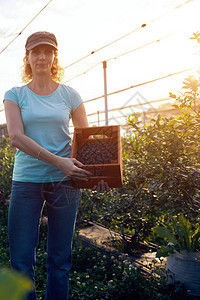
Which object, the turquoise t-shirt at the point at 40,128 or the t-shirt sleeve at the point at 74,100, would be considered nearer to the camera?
the turquoise t-shirt at the point at 40,128

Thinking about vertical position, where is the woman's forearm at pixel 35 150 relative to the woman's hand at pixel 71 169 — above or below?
above

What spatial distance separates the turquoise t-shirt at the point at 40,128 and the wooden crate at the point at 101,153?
0.33 feet

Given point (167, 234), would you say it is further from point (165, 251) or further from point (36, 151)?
point (36, 151)

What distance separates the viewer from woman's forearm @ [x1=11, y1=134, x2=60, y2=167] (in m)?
1.76

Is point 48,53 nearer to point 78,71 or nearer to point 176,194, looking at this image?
point 176,194

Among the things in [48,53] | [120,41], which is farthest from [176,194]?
[120,41]

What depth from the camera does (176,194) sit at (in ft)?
9.38

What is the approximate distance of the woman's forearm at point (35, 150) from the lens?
1759 mm

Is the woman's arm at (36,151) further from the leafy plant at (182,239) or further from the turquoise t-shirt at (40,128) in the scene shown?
the leafy plant at (182,239)

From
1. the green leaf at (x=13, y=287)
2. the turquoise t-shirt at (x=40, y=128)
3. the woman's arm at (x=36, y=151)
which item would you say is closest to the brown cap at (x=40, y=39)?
the turquoise t-shirt at (x=40, y=128)

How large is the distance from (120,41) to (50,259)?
6.12 meters

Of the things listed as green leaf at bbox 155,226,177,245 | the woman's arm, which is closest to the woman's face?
the woman's arm

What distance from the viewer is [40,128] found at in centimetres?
191

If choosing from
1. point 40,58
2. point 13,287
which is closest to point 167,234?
point 40,58
